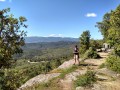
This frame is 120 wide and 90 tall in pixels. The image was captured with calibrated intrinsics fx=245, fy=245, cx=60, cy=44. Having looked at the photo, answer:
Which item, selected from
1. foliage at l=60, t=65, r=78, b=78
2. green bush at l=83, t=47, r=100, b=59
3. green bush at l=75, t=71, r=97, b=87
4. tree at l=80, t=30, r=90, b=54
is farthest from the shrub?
tree at l=80, t=30, r=90, b=54

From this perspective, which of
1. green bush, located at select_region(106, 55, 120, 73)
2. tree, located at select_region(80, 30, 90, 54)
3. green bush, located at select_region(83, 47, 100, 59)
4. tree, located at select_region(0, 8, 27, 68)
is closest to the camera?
tree, located at select_region(0, 8, 27, 68)

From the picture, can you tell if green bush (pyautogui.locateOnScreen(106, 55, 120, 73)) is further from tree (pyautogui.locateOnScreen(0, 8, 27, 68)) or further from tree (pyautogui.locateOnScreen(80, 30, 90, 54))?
tree (pyautogui.locateOnScreen(80, 30, 90, 54))

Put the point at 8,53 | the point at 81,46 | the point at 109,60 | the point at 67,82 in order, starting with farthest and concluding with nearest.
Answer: the point at 81,46
the point at 109,60
the point at 67,82
the point at 8,53

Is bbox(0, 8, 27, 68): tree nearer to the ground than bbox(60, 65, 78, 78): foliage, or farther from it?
farther from it

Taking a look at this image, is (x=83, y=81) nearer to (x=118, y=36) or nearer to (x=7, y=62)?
(x=7, y=62)

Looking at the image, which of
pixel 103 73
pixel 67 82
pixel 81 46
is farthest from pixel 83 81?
pixel 81 46

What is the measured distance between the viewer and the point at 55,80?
23.2m

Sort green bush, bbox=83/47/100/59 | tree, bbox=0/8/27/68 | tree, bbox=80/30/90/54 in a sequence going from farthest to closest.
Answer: tree, bbox=80/30/90/54
green bush, bbox=83/47/100/59
tree, bbox=0/8/27/68

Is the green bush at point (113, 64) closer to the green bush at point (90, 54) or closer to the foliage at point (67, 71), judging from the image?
the foliage at point (67, 71)

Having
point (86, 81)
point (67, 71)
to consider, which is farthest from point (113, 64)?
point (86, 81)

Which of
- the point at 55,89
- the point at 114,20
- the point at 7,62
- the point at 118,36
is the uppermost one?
the point at 114,20

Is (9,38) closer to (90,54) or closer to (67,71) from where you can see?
(67,71)

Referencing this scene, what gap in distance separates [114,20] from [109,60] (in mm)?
4926

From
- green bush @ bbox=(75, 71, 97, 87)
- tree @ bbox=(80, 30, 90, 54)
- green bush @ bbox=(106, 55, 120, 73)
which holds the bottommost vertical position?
green bush @ bbox=(75, 71, 97, 87)
